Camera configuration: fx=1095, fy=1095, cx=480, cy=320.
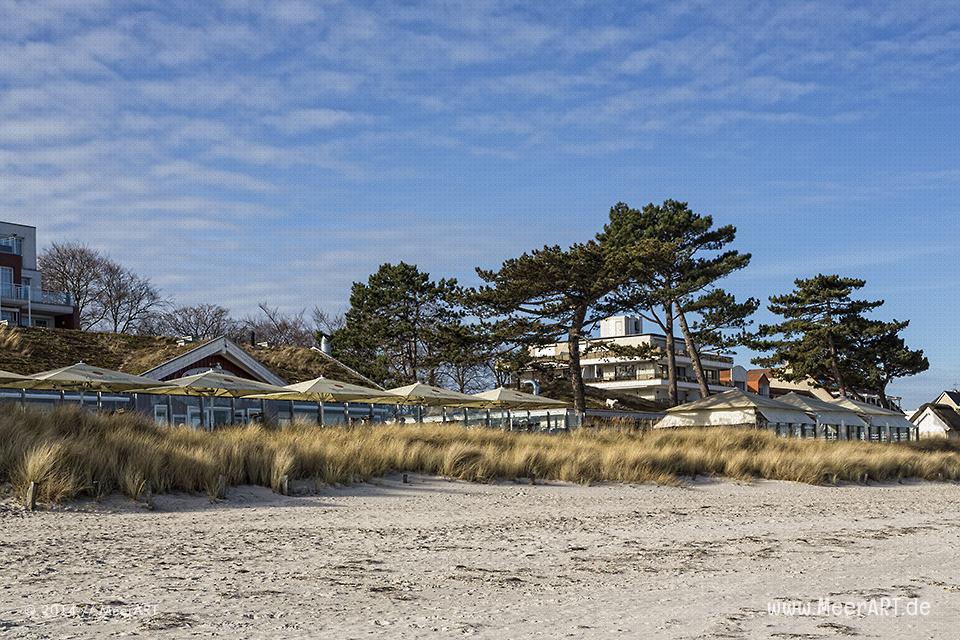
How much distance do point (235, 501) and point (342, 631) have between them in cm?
660

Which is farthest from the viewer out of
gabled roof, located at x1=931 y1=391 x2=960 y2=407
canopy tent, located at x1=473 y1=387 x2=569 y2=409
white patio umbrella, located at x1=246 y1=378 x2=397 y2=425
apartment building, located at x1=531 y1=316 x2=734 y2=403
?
gabled roof, located at x1=931 y1=391 x2=960 y2=407

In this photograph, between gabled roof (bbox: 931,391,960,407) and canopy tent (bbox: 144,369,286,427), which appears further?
gabled roof (bbox: 931,391,960,407)

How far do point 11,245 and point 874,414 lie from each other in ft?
146

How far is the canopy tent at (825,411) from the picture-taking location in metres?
40.8

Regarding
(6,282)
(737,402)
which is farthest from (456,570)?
(6,282)

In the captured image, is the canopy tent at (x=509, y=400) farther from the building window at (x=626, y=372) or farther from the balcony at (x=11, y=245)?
the building window at (x=626, y=372)

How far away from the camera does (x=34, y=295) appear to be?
184 ft

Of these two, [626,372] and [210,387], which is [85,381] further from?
[626,372]

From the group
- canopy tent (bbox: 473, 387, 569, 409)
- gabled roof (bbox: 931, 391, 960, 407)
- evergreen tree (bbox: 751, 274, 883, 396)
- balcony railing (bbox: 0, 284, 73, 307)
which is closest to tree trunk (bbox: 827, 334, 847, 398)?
evergreen tree (bbox: 751, 274, 883, 396)

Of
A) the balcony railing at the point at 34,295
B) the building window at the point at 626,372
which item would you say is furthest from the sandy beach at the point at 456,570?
the building window at the point at 626,372

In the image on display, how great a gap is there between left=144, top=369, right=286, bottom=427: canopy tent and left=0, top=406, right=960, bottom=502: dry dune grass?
19.7 ft

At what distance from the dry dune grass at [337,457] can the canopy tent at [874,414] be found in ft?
57.2

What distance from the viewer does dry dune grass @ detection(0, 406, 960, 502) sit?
42.4ft

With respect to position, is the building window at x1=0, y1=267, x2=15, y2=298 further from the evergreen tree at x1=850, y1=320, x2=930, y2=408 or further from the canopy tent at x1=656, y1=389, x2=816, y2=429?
the evergreen tree at x1=850, y1=320, x2=930, y2=408
